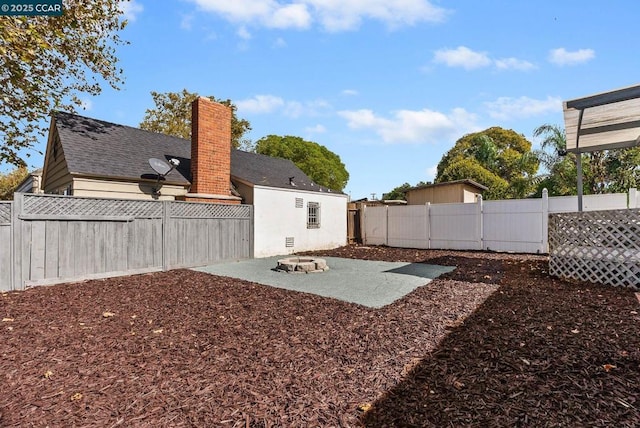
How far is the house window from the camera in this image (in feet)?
41.9

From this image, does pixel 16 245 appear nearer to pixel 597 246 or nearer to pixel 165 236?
pixel 165 236

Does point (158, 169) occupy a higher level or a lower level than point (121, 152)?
lower

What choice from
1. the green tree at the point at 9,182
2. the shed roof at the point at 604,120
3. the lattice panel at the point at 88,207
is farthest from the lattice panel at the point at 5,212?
the green tree at the point at 9,182

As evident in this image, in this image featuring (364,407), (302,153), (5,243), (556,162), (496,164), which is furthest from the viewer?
(302,153)

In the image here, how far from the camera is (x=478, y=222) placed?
11.6m

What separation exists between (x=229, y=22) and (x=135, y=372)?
843 centimetres

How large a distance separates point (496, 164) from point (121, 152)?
2755 centimetres

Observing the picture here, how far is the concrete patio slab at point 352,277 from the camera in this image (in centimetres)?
555

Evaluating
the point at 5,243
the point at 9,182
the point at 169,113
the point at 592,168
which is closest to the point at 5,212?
the point at 5,243

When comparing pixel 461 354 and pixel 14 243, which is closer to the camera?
pixel 461 354

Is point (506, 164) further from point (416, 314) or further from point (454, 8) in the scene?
point (416, 314)

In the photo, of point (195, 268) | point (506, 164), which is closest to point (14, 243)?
point (195, 268)

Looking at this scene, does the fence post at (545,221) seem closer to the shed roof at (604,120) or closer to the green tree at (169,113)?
the shed roof at (604,120)

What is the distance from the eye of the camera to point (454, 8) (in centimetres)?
693
